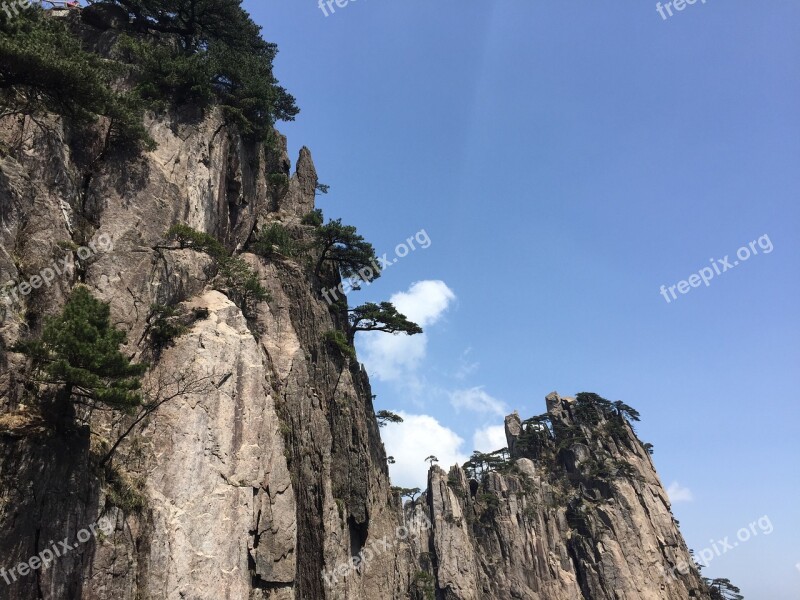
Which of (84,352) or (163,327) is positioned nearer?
(84,352)

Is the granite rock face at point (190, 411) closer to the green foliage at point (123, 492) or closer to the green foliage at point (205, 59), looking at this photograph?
the green foliage at point (123, 492)

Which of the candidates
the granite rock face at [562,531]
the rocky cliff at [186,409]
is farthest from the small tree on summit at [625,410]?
the rocky cliff at [186,409]

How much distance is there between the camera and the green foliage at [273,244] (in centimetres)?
3278

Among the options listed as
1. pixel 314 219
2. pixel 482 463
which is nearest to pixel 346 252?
pixel 314 219

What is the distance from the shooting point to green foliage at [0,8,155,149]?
52.3 feet

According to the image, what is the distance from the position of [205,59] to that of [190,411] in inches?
872

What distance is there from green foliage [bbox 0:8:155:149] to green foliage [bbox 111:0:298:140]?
301 inches

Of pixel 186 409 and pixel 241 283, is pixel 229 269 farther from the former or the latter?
pixel 186 409

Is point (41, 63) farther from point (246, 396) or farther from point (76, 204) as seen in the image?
point (246, 396)

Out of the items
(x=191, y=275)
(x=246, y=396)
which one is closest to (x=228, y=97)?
(x=191, y=275)

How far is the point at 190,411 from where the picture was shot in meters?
20.2

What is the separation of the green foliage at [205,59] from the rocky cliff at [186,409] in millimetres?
2147

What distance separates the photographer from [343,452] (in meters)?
30.1

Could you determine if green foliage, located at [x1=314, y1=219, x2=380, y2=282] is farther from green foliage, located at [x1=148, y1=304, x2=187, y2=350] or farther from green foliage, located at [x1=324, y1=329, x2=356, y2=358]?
green foliage, located at [x1=148, y1=304, x2=187, y2=350]
